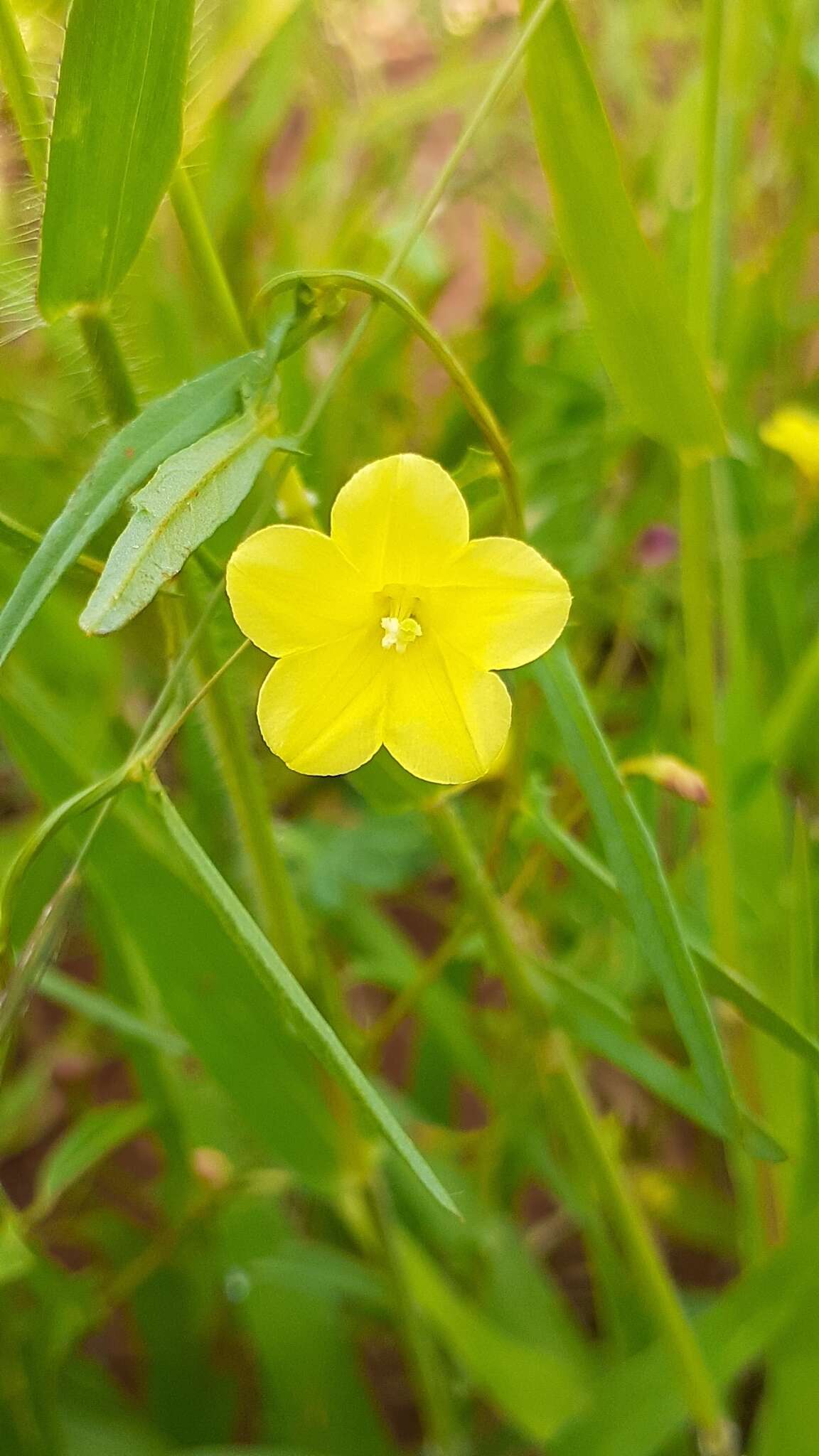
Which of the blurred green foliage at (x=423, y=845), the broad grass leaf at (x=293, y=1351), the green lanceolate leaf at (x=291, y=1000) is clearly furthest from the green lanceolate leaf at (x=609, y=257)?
the broad grass leaf at (x=293, y=1351)

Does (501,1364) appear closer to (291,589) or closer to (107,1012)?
(107,1012)

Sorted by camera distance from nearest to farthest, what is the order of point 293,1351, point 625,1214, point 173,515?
point 173,515 < point 625,1214 < point 293,1351

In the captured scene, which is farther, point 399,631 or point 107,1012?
point 107,1012

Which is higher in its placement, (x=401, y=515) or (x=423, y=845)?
(x=401, y=515)

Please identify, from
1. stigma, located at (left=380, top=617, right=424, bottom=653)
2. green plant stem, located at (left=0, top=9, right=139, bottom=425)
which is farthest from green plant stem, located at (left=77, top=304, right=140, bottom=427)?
stigma, located at (left=380, top=617, right=424, bottom=653)

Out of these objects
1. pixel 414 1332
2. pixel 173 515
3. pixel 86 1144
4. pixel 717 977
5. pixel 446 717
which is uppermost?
pixel 173 515

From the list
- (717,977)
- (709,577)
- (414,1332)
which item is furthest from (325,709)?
(414,1332)
